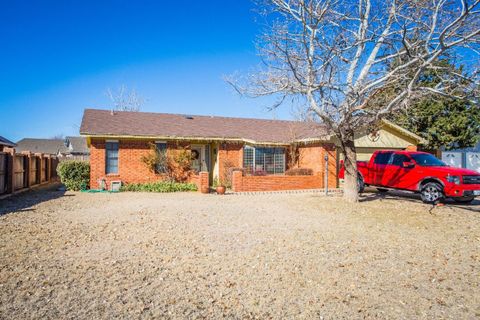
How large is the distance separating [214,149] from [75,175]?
7.75 metres

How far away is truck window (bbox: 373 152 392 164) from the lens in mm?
13961

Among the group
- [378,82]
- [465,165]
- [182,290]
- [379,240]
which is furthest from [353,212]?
[465,165]

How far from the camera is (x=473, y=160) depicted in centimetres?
2127

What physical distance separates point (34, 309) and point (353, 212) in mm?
8710

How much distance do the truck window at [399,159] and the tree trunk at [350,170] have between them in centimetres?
269

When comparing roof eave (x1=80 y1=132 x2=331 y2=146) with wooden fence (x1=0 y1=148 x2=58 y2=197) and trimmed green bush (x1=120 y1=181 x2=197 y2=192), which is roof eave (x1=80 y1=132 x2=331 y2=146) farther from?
wooden fence (x1=0 y1=148 x2=58 y2=197)

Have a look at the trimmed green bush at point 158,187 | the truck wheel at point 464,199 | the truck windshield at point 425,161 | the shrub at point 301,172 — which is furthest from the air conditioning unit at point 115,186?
the truck wheel at point 464,199

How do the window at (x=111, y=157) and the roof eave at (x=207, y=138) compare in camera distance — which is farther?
the window at (x=111, y=157)

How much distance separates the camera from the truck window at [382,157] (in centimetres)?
1396

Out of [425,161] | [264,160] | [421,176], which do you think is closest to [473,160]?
[425,161]

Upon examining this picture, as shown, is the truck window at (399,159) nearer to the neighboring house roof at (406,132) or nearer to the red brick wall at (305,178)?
the red brick wall at (305,178)

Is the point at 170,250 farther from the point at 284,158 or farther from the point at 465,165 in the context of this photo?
the point at 465,165

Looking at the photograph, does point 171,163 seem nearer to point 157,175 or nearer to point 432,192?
point 157,175

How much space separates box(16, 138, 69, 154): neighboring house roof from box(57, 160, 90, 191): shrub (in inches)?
1788
